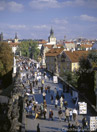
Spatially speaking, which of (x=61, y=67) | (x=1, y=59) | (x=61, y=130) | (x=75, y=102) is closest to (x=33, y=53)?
(x=61, y=67)

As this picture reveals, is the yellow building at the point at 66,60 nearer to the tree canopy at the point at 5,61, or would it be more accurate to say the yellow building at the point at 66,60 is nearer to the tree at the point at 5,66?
the tree canopy at the point at 5,61

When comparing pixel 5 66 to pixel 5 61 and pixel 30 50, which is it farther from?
pixel 30 50

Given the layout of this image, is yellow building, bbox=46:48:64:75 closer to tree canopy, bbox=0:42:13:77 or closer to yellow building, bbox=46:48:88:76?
yellow building, bbox=46:48:88:76

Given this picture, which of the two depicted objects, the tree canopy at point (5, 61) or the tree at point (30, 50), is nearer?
the tree canopy at point (5, 61)

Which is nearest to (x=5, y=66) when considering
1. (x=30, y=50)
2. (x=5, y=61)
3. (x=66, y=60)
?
(x=5, y=61)

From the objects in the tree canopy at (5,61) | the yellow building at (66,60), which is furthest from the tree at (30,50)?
the tree canopy at (5,61)

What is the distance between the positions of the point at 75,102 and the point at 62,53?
1743 inches

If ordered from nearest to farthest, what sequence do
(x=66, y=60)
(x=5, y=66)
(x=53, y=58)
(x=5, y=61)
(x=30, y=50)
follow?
(x=5, y=66), (x=5, y=61), (x=66, y=60), (x=53, y=58), (x=30, y=50)

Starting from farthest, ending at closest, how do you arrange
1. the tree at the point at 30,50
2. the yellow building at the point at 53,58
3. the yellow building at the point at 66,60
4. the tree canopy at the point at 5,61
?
the tree at the point at 30,50 → the yellow building at the point at 53,58 → the yellow building at the point at 66,60 → the tree canopy at the point at 5,61

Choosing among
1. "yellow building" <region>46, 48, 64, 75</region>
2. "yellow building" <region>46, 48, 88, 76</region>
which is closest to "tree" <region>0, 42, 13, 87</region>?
"yellow building" <region>46, 48, 88, 76</region>

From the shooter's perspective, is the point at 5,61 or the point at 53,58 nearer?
the point at 5,61

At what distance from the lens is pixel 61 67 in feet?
219

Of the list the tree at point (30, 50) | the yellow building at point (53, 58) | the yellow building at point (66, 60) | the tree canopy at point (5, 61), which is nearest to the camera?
the tree canopy at point (5, 61)

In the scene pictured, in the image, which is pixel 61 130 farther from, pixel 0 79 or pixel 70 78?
pixel 0 79
